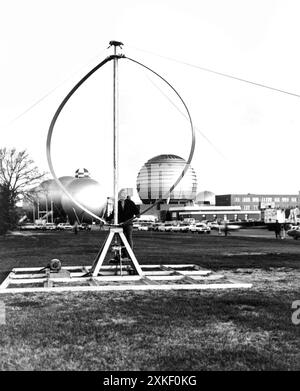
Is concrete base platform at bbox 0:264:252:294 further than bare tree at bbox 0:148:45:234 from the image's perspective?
No

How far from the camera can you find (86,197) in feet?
383

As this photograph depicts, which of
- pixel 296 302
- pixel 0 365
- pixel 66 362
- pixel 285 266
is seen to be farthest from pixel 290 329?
pixel 285 266

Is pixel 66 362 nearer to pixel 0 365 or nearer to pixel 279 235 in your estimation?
pixel 0 365

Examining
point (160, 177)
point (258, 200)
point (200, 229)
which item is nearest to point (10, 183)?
point (200, 229)

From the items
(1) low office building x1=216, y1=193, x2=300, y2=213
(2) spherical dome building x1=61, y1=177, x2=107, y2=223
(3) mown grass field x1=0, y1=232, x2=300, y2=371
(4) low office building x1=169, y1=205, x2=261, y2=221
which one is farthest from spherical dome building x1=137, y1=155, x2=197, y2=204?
(3) mown grass field x1=0, y1=232, x2=300, y2=371

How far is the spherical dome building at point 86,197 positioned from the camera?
11625cm

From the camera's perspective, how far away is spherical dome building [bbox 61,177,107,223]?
11625 cm

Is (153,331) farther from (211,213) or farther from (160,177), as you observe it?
(211,213)

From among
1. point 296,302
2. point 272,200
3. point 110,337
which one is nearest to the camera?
point 110,337

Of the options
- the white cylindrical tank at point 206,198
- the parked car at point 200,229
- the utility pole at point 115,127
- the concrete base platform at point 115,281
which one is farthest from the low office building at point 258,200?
the utility pole at point 115,127

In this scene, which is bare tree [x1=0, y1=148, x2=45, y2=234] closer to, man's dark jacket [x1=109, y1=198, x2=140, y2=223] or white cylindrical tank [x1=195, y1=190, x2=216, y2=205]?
man's dark jacket [x1=109, y1=198, x2=140, y2=223]

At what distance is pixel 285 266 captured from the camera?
49.7 ft

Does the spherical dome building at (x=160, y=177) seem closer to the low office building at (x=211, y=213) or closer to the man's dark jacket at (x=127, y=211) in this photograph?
the low office building at (x=211, y=213)
